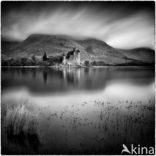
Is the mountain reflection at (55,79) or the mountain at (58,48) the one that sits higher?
the mountain at (58,48)

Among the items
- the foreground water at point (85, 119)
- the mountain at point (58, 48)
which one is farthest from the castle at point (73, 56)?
the foreground water at point (85, 119)

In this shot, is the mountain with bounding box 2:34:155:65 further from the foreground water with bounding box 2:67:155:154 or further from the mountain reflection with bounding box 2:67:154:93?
the foreground water with bounding box 2:67:155:154

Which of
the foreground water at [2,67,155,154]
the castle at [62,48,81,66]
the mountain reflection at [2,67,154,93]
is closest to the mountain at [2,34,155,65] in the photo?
the castle at [62,48,81,66]

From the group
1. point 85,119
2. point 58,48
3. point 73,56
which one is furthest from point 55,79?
point 85,119

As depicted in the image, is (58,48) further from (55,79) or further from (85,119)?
(85,119)

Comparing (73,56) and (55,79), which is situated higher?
(73,56)

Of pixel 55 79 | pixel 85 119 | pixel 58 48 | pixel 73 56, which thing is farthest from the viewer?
pixel 55 79

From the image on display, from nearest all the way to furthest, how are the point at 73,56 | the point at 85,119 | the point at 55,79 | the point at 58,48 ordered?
the point at 85,119 < the point at 58,48 < the point at 73,56 < the point at 55,79

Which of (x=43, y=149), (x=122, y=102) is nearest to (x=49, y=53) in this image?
(x=122, y=102)

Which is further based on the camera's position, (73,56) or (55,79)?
(55,79)

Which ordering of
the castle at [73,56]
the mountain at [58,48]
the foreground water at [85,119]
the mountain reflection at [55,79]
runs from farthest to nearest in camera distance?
the mountain reflection at [55,79]
the castle at [73,56]
the mountain at [58,48]
the foreground water at [85,119]

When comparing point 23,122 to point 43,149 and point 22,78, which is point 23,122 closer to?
point 43,149

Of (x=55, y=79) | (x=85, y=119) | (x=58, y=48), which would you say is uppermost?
(x=58, y=48)

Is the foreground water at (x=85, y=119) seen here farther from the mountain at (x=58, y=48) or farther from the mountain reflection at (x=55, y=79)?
the mountain at (x=58, y=48)
